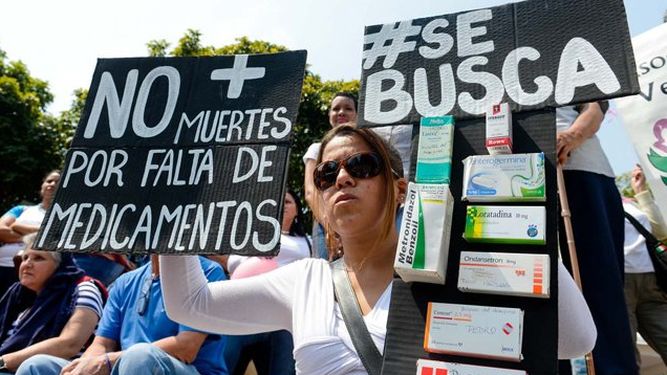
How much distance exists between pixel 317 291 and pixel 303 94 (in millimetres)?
12146

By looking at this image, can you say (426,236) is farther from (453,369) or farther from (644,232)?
(644,232)

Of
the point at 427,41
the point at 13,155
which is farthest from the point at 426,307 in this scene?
the point at 13,155

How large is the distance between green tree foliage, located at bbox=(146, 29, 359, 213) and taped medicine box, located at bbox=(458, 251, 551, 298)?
30.1 feet

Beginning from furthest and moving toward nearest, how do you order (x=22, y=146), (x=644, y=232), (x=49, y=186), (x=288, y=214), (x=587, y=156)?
(x=22, y=146)
(x=49, y=186)
(x=288, y=214)
(x=644, y=232)
(x=587, y=156)

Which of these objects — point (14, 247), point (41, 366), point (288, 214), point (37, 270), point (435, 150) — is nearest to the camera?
point (435, 150)

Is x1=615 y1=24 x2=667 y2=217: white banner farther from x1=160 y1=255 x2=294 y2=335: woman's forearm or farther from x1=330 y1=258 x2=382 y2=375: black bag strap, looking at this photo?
x1=160 y1=255 x2=294 y2=335: woman's forearm

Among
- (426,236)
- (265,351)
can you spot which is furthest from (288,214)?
(426,236)

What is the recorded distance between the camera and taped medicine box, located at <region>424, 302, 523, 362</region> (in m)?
1.42

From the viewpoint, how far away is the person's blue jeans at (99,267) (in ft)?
16.2

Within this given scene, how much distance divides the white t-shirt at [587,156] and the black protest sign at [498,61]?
3.95 ft

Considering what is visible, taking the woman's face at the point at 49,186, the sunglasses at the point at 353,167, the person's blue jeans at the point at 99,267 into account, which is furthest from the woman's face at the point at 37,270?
the sunglasses at the point at 353,167

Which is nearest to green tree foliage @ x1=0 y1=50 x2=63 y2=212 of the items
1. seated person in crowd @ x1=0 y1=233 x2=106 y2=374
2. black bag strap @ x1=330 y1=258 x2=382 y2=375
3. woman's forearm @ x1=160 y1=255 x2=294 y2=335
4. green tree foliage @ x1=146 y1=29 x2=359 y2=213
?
green tree foliage @ x1=146 y1=29 x2=359 y2=213

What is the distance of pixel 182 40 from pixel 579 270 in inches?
597

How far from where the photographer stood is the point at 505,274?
4.92 ft
